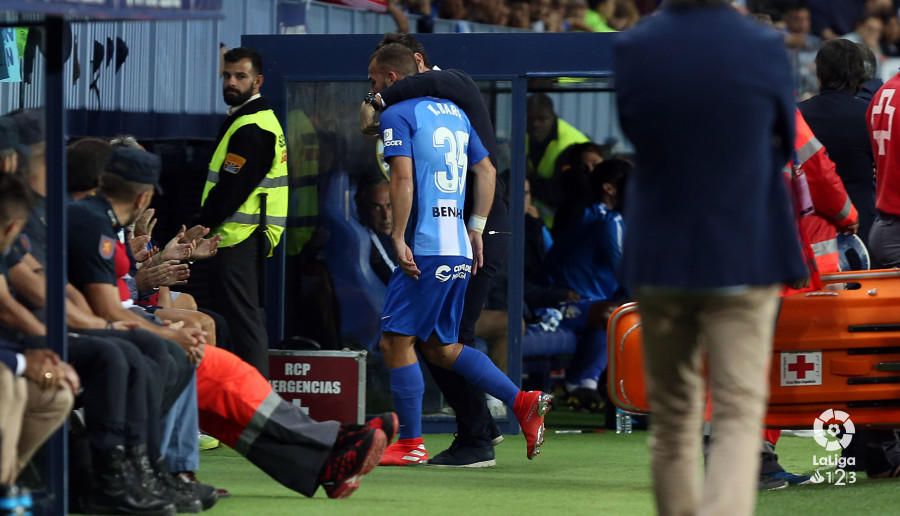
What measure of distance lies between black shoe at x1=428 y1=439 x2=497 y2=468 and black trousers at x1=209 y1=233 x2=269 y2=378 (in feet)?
3.84

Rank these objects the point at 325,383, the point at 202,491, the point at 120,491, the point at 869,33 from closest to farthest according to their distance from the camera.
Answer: the point at 120,491 → the point at 202,491 → the point at 325,383 → the point at 869,33

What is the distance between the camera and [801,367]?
703 cm

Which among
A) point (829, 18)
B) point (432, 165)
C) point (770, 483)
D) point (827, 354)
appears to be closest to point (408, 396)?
point (432, 165)

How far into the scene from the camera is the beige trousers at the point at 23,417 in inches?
211

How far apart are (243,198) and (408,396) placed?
1476mm

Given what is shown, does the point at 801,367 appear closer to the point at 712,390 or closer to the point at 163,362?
the point at 712,390

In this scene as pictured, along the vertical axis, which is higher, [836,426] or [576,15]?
[576,15]

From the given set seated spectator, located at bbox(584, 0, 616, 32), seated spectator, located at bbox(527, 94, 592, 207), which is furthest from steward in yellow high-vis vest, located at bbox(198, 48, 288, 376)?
seated spectator, located at bbox(584, 0, 616, 32)

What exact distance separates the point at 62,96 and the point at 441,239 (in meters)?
2.56

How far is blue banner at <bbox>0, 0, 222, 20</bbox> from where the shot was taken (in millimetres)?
5043

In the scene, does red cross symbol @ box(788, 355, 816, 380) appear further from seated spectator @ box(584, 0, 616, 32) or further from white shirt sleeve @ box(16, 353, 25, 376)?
seated spectator @ box(584, 0, 616, 32)

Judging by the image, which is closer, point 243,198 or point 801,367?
→ point 801,367

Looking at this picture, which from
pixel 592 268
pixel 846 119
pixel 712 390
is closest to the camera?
pixel 712 390

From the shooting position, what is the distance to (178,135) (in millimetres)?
9789
